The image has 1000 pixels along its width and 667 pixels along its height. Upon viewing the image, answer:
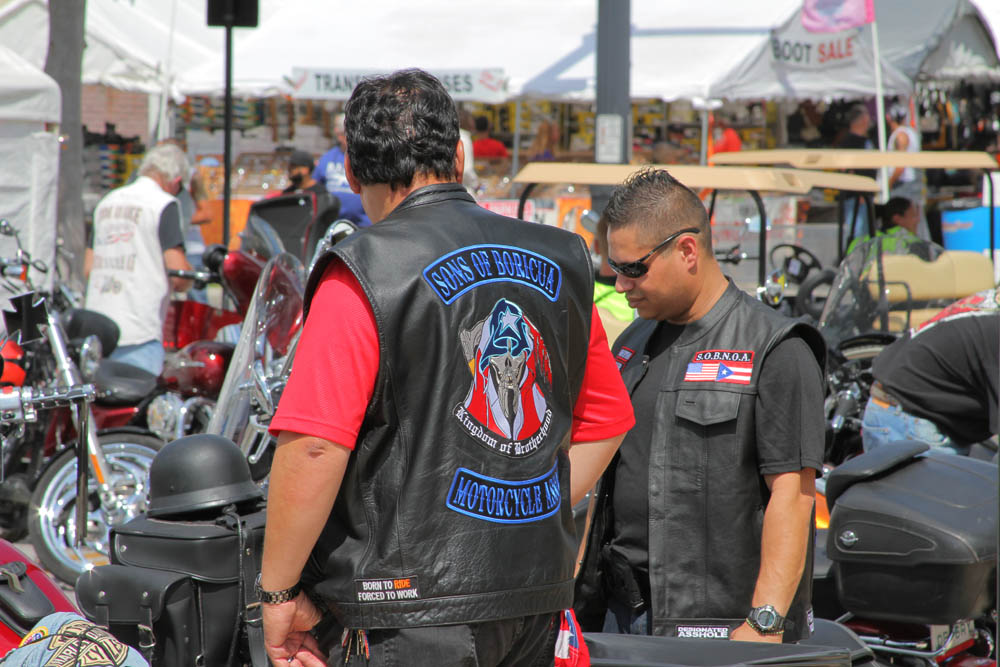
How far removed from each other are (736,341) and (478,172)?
12.4 m

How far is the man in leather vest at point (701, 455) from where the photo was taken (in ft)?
8.75

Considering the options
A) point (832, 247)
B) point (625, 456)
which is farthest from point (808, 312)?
point (625, 456)

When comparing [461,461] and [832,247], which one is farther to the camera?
[832,247]

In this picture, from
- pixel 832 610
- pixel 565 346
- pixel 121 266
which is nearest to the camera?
pixel 565 346

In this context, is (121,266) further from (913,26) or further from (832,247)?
(913,26)

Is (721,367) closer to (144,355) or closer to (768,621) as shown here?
(768,621)

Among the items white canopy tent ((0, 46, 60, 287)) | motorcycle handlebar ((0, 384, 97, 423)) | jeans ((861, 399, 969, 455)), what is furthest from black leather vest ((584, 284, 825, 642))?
white canopy tent ((0, 46, 60, 287))

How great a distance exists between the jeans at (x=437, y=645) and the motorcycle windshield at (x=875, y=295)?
465 cm

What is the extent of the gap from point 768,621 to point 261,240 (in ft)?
15.7

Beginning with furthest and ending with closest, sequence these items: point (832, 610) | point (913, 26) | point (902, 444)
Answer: point (913, 26)
point (832, 610)
point (902, 444)

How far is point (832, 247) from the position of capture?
9125 millimetres

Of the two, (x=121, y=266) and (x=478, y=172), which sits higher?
(x=478, y=172)

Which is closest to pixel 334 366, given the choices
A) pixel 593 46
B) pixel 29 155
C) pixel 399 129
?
pixel 399 129

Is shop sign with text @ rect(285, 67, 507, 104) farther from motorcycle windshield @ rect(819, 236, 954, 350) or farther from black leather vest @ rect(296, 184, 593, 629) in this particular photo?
black leather vest @ rect(296, 184, 593, 629)
